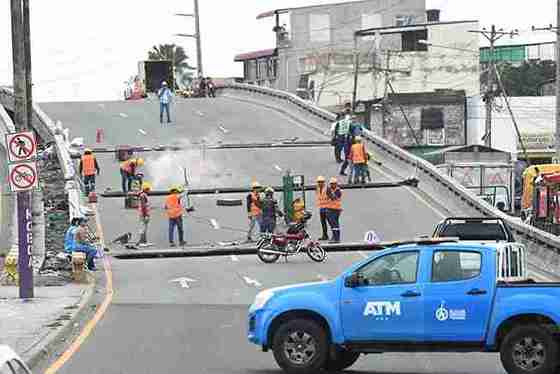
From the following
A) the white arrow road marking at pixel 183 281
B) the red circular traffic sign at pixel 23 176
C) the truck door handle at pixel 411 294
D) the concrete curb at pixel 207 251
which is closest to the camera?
the truck door handle at pixel 411 294

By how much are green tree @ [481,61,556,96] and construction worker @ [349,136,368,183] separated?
68663mm

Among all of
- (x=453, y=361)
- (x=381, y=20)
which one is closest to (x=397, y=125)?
(x=381, y=20)

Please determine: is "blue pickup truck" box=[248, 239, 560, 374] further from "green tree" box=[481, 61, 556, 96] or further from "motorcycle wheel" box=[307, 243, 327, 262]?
"green tree" box=[481, 61, 556, 96]

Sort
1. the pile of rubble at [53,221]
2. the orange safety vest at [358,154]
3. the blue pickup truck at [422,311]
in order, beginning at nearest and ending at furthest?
the blue pickup truck at [422,311] → the pile of rubble at [53,221] → the orange safety vest at [358,154]

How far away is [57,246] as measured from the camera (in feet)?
106

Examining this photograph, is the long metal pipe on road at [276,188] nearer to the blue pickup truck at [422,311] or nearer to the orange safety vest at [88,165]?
the orange safety vest at [88,165]

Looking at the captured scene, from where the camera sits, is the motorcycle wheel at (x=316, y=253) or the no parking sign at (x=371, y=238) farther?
the no parking sign at (x=371, y=238)

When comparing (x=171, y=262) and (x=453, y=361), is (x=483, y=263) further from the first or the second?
(x=171, y=262)

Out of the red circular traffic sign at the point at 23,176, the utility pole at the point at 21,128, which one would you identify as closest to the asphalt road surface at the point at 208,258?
the utility pole at the point at 21,128

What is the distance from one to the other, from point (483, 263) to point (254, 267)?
623 inches

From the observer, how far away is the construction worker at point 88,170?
38.9m

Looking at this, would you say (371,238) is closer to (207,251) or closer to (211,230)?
(207,251)

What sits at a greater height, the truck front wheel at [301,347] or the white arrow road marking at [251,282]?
the truck front wheel at [301,347]

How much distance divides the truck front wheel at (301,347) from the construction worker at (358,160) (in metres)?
25.2
